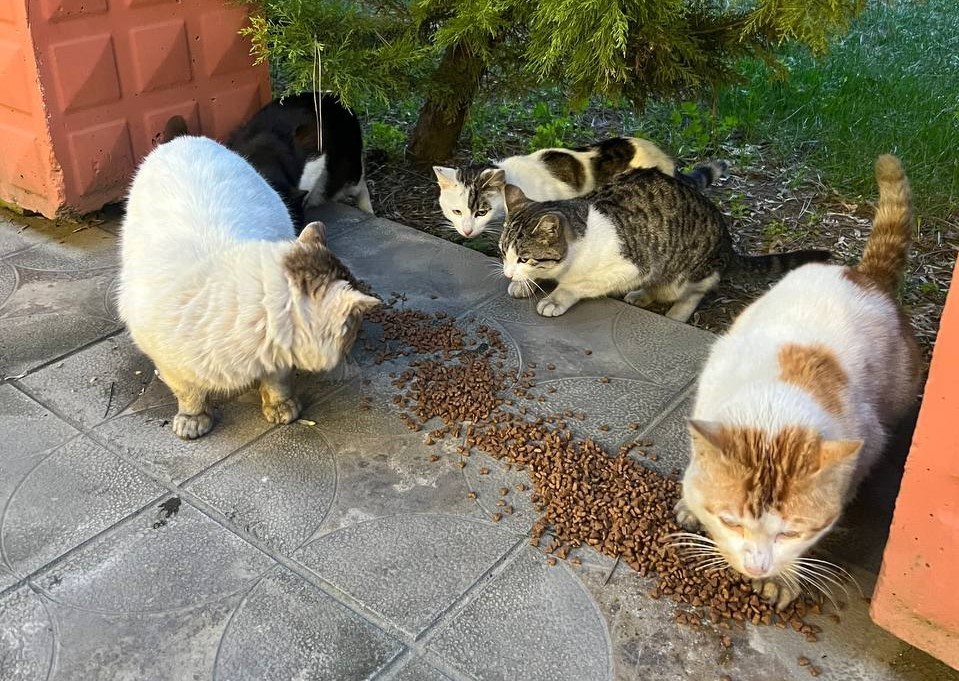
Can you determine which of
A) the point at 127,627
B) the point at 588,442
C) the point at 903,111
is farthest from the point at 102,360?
the point at 903,111

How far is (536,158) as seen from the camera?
15.2ft

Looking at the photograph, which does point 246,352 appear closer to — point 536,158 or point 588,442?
point 588,442

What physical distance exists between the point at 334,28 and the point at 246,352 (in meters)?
2.36

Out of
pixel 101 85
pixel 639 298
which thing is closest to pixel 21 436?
pixel 101 85

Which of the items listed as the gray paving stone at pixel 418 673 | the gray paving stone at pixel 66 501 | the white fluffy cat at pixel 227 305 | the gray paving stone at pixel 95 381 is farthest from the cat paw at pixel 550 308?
the gray paving stone at pixel 418 673

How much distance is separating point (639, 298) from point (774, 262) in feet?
2.15

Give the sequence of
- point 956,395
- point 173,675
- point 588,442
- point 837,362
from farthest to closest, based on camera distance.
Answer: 1. point 588,442
2. point 837,362
3. point 173,675
4. point 956,395

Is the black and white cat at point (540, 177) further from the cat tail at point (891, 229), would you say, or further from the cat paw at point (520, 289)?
the cat tail at point (891, 229)

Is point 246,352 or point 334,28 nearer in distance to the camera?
point 246,352

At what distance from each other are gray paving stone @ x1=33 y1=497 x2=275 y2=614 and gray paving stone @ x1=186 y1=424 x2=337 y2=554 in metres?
0.09

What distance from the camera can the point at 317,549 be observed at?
2533 millimetres

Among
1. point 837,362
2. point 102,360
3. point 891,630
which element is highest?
point 837,362

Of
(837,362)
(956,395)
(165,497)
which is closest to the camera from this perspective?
(956,395)

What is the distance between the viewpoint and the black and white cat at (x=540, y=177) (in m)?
4.36
